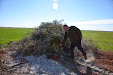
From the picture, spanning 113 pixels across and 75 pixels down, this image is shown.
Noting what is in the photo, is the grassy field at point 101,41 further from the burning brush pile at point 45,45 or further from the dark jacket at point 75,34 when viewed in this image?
the dark jacket at point 75,34

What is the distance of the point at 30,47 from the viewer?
568 cm

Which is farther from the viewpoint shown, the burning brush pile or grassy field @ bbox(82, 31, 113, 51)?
grassy field @ bbox(82, 31, 113, 51)

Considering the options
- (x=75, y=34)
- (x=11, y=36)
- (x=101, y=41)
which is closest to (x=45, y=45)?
(x=75, y=34)

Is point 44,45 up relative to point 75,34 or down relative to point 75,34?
down

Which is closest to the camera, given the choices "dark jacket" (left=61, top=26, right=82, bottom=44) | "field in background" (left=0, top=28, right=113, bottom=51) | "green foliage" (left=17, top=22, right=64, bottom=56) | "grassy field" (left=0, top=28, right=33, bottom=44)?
"dark jacket" (left=61, top=26, right=82, bottom=44)

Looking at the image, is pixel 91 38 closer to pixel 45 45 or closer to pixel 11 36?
pixel 45 45

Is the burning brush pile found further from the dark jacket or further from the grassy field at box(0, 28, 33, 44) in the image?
the grassy field at box(0, 28, 33, 44)

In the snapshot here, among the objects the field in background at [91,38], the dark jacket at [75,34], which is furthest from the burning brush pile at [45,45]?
the field in background at [91,38]

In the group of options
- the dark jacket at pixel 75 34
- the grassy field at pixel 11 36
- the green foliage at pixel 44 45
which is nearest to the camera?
the dark jacket at pixel 75 34

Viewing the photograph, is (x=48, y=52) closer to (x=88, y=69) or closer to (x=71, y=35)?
(x=71, y=35)

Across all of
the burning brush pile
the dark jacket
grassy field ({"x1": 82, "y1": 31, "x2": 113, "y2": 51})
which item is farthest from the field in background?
the dark jacket

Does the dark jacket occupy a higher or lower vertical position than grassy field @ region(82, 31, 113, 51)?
higher

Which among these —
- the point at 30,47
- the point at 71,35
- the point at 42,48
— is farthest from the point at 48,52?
the point at 71,35

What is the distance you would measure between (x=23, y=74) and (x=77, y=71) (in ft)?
7.10
